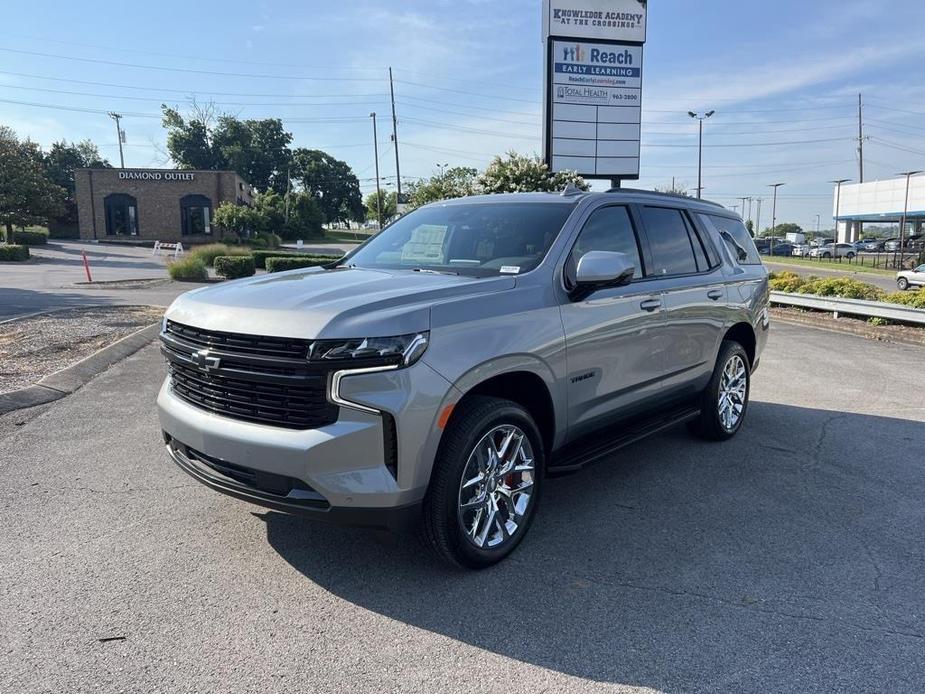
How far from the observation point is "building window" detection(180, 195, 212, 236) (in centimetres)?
5462

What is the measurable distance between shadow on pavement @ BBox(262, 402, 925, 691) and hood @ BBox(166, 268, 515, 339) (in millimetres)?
1209

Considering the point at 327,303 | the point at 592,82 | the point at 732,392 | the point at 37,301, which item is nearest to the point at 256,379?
the point at 327,303

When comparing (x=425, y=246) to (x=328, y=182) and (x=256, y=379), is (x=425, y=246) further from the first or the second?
(x=328, y=182)

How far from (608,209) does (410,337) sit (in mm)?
2134

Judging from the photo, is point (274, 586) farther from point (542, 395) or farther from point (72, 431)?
point (72, 431)

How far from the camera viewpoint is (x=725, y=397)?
5.78m

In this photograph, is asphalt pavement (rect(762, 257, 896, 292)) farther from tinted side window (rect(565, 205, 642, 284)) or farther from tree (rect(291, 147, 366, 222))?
tree (rect(291, 147, 366, 222))

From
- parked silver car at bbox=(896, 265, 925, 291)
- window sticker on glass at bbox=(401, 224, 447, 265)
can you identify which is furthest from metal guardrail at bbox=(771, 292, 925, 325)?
parked silver car at bbox=(896, 265, 925, 291)

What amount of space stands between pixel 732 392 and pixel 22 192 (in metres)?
51.7

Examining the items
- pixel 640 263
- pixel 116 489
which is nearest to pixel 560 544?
pixel 640 263

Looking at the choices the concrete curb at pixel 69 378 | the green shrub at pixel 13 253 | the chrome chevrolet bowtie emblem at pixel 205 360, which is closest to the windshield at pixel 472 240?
the chrome chevrolet bowtie emblem at pixel 205 360

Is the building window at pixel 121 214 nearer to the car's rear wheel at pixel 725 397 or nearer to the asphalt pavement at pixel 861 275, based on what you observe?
the asphalt pavement at pixel 861 275

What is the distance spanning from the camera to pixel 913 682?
105 inches

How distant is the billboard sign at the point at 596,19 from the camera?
19.0m
